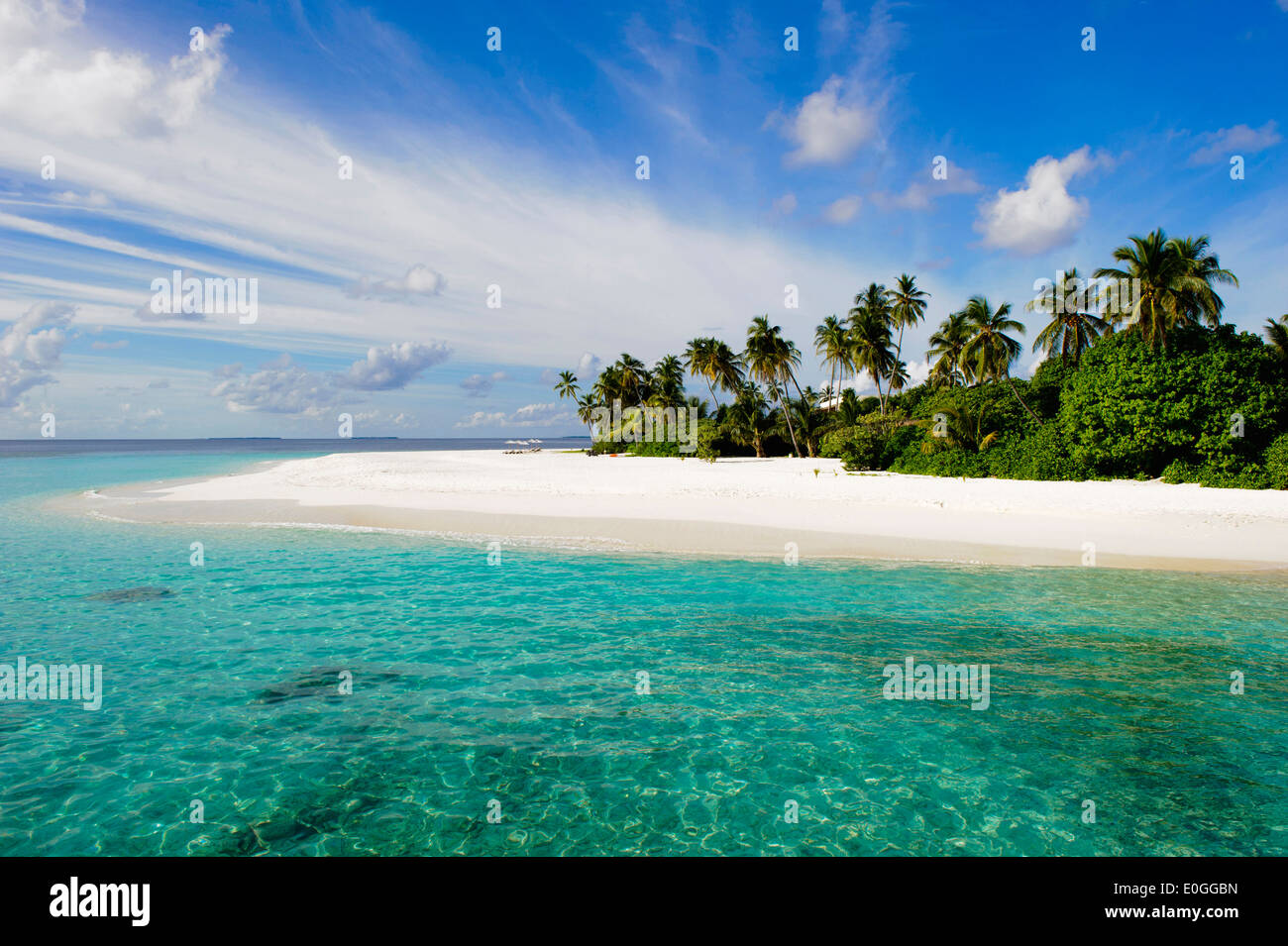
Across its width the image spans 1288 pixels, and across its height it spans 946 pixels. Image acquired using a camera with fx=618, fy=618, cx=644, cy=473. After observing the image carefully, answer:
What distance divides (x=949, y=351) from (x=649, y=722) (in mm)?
60148

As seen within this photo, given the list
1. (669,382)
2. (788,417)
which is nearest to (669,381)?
(669,382)

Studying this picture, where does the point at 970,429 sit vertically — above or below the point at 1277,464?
above

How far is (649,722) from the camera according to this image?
8016mm

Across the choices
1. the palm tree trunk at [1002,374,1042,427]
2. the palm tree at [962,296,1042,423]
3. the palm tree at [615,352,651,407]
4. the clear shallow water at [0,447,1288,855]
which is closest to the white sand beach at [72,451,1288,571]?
the clear shallow water at [0,447,1288,855]

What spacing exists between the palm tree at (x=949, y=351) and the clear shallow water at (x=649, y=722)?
45.7 metres

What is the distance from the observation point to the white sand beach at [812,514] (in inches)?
717

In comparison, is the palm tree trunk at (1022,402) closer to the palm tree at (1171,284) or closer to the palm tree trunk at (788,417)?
the palm tree at (1171,284)

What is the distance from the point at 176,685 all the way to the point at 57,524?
22655mm

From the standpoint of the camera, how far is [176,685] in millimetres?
9109

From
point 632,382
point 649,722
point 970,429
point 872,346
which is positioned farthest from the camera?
point 632,382

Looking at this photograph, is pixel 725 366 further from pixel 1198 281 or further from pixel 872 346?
pixel 1198 281

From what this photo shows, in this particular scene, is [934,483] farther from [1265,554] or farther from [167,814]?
[167,814]

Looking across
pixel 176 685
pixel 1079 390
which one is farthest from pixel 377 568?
pixel 1079 390
